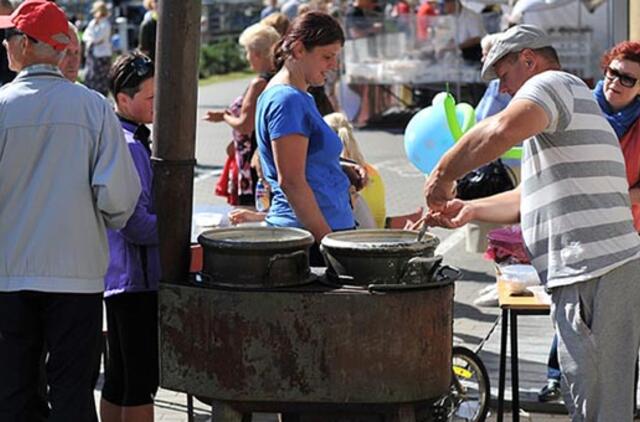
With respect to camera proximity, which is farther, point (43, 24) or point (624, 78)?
point (624, 78)

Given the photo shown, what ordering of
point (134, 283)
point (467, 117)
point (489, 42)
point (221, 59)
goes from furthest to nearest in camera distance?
point (221, 59), point (467, 117), point (489, 42), point (134, 283)

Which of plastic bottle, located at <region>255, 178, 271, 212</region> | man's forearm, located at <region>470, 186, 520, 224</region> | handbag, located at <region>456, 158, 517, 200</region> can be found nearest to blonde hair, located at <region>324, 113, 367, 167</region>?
plastic bottle, located at <region>255, 178, 271, 212</region>

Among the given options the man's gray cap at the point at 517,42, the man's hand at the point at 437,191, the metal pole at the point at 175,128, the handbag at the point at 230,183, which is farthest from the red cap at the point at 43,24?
the handbag at the point at 230,183

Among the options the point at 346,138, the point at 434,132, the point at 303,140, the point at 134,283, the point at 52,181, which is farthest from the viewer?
the point at 434,132

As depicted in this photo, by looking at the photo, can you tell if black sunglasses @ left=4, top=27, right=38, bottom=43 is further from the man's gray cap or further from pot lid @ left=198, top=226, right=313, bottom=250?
the man's gray cap

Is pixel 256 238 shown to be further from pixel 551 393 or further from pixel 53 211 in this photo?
pixel 551 393

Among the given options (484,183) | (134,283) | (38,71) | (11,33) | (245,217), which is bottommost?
(484,183)

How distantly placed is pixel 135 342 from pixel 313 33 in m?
1.39

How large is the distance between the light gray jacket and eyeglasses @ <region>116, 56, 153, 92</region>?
0.58m

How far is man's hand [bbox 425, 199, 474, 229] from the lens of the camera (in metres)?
4.63

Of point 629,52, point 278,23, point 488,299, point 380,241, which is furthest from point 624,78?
point 278,23

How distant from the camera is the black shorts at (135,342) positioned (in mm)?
4875

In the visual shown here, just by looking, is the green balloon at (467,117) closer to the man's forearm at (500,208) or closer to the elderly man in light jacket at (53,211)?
the man's forearm at (500,208)

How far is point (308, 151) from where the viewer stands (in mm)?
5086
